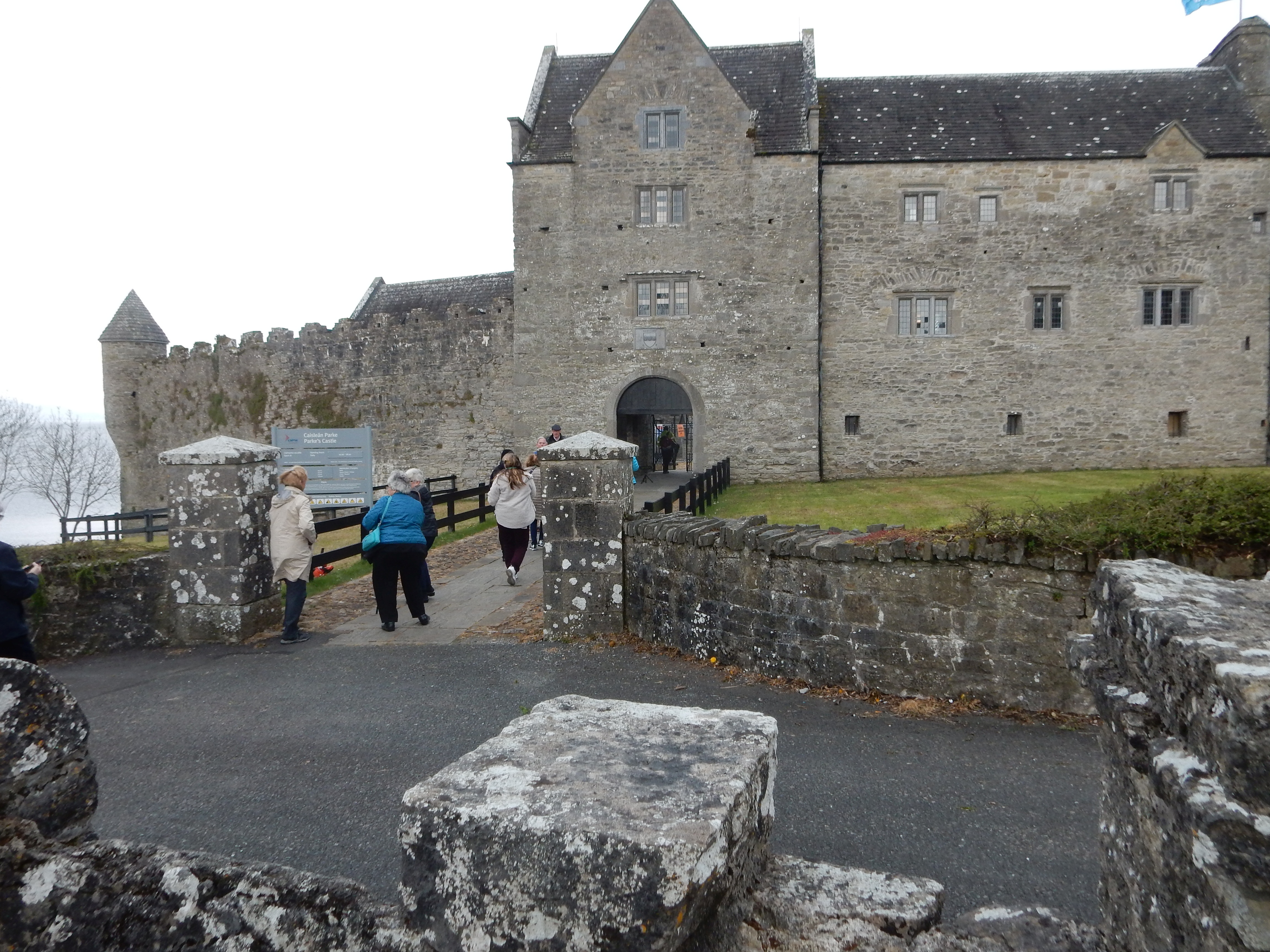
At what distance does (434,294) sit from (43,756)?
31.7m

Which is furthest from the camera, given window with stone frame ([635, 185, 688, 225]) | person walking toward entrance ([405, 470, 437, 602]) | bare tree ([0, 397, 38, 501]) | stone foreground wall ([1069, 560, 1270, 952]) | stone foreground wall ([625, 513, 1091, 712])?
bare tree ([0, 397, 38, 501])

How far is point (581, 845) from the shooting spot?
1.70 metres

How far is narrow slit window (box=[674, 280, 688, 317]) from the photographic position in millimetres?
23094

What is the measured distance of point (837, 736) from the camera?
530 cm

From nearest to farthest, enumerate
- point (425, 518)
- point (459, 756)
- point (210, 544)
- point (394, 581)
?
point (459, 756) → point (210, 544) → point (394, 581) → point (425, 518)

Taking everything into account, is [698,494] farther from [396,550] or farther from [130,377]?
[130,377]

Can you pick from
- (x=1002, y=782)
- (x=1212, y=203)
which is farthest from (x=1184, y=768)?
(x=1212, y=203)

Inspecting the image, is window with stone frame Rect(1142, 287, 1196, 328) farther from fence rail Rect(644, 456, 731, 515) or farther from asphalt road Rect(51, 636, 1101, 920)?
asphalt road Rect(51, 636, 1101, 920)

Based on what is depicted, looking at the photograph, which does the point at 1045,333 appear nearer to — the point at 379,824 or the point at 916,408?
the point at 916,408

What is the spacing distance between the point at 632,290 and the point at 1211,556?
1947 cm

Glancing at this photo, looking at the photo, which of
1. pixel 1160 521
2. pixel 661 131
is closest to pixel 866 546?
pixel 1160 521

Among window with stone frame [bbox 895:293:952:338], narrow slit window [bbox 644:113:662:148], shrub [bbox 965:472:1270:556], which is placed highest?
narrow slit window [bbox 644:113:662:148]

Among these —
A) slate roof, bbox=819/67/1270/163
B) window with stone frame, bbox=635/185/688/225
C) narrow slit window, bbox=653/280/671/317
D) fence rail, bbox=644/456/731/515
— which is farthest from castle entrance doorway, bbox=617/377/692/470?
slate roof, bbox=819/67/1270/163

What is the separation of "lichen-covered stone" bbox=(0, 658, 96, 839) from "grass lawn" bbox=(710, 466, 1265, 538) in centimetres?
967
